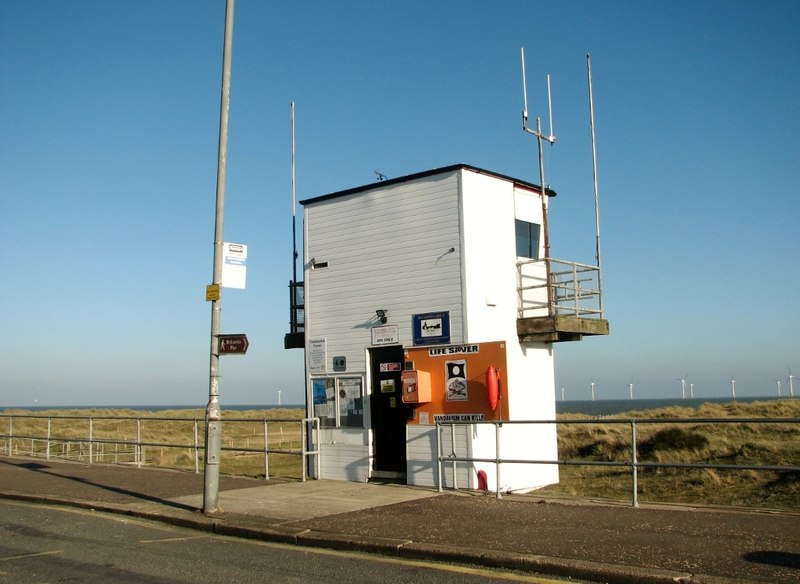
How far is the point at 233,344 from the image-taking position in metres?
11.3

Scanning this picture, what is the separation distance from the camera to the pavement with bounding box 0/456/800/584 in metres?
7.72

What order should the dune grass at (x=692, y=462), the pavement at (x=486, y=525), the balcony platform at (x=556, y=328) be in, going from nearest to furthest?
the pavement at (x=486, y=525) < the balcony platform at (x=556, y=328) < the dune grass at (x=692, y=462)

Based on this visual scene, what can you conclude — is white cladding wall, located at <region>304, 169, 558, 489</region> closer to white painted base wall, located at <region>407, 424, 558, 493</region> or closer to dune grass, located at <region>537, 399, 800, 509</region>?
white painted base wall, located at <region>407, 424, 558, 493</region>

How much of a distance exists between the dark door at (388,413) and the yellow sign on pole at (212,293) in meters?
4.46

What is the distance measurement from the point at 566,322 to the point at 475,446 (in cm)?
285

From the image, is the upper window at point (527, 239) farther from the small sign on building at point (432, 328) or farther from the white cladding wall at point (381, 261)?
the small sign on building at point (432, 328)

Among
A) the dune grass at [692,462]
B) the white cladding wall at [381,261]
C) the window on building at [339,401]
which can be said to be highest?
the white cladding wall at [381,261]

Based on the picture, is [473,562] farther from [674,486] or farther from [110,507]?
[674,486]

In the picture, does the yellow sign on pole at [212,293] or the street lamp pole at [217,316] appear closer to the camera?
the street lamp pole at [217,316]

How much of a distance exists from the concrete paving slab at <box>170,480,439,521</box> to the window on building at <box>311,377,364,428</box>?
4.23 ft

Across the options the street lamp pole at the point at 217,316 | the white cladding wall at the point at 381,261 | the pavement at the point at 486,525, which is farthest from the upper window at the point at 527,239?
the street lamp pole at the point at 217,316

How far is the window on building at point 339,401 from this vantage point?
50.5 ft

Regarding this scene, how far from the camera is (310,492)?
533 inches

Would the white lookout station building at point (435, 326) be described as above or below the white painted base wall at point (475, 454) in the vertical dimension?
above
